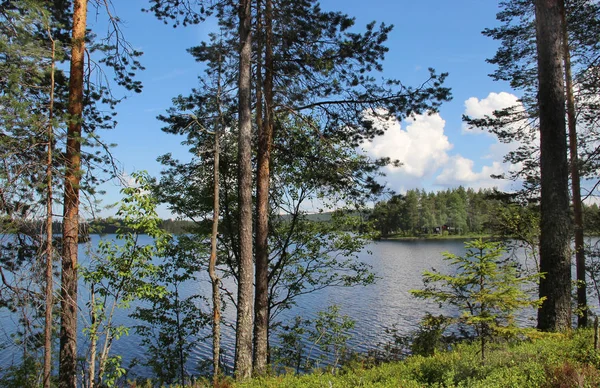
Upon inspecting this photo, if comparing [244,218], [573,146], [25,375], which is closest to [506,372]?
[244,218]

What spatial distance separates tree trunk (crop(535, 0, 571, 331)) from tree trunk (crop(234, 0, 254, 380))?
558cm

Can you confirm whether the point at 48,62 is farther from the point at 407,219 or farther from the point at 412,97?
the point at 407,219

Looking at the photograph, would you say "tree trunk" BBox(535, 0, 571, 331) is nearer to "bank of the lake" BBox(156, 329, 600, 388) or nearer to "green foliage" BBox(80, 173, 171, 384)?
"bank of the lake" BBox(156, 329, 600, 388)

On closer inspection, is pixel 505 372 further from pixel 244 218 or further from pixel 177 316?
pixel 177 316

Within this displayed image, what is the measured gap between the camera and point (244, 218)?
8102mm

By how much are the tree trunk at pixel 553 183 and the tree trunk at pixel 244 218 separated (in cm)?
558

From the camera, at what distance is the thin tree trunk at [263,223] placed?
8648 millimetres

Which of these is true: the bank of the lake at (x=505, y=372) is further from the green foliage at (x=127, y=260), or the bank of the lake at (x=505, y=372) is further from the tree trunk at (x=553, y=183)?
the green foliage at (x=127, y=260)

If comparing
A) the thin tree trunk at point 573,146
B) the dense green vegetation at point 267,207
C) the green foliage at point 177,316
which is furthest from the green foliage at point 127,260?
the thin tree trunk at point 573,146

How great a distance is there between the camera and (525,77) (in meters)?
13.0

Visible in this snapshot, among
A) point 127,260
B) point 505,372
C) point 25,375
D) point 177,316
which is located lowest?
point 25,375

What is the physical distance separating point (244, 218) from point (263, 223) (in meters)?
0.96

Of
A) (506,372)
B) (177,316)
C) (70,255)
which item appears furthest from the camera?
(177,316)

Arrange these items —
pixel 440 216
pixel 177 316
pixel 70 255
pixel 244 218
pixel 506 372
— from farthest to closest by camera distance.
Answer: pixel 440 216 < pixel 177 316 < pixel 244 218 < pixel 70 255 < pixel 506 372
